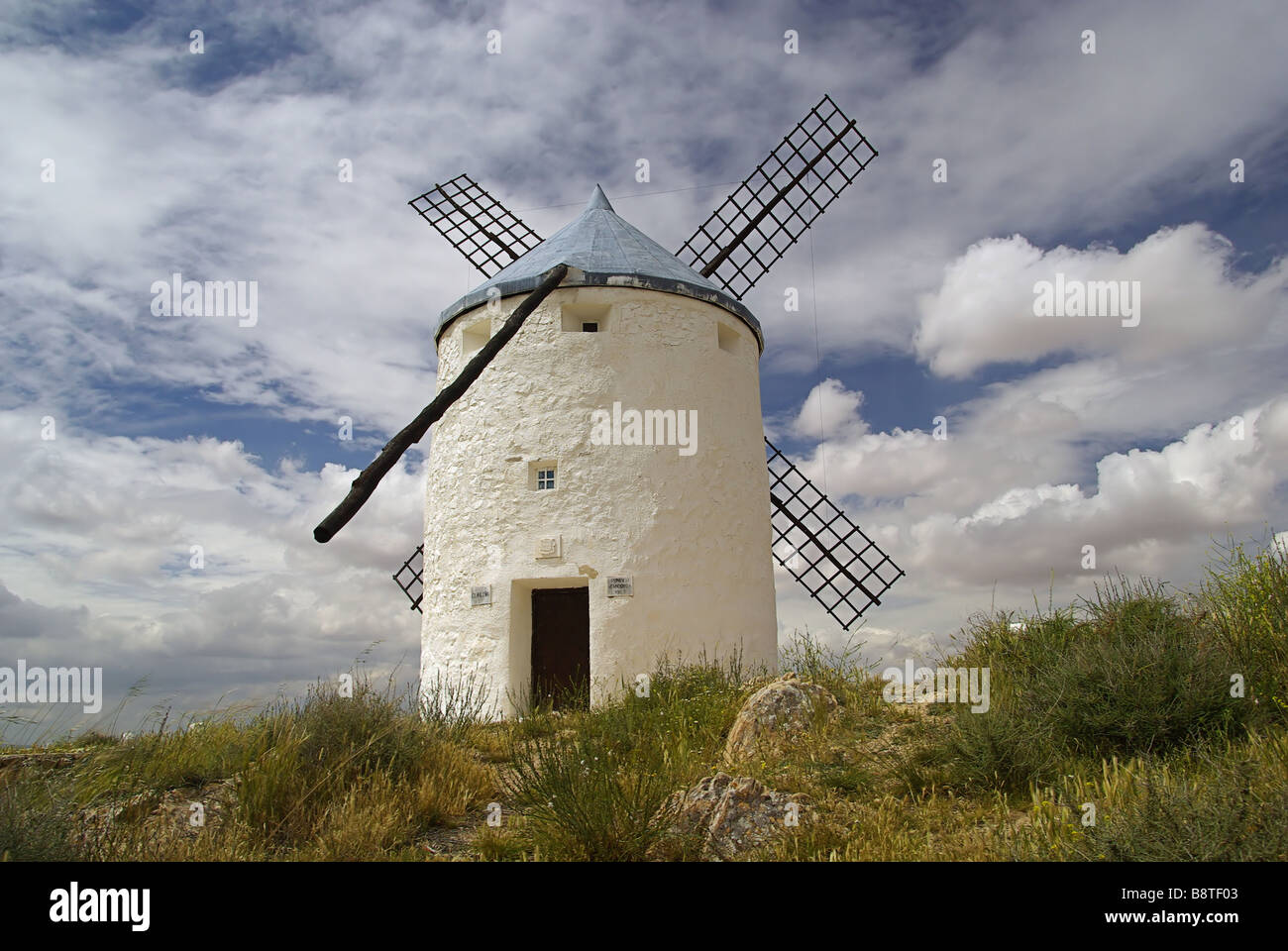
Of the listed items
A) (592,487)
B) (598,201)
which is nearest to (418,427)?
(592,487)

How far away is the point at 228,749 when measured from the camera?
623cm

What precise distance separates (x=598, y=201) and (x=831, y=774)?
11175 millimetres

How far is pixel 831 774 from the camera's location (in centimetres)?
571

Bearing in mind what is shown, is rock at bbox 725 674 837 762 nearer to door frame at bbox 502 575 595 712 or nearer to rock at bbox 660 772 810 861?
rock at bbox 660 772 810 861

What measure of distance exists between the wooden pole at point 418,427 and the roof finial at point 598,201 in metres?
3.44

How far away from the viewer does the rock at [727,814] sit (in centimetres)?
468

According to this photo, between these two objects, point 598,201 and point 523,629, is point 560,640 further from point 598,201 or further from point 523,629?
point 598,201

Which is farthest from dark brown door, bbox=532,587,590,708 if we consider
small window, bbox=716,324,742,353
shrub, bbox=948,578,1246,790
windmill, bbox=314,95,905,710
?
shrub, bbox=948,578,1246,790

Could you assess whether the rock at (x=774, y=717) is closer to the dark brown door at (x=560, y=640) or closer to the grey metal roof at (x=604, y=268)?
the dark brown door at (x=560, y=640)

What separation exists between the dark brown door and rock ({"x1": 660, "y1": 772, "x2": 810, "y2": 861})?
531 cm

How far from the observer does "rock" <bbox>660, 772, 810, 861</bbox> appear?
4680 millimetres

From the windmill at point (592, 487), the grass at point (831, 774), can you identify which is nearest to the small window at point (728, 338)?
the windmill at point (592, 487)
